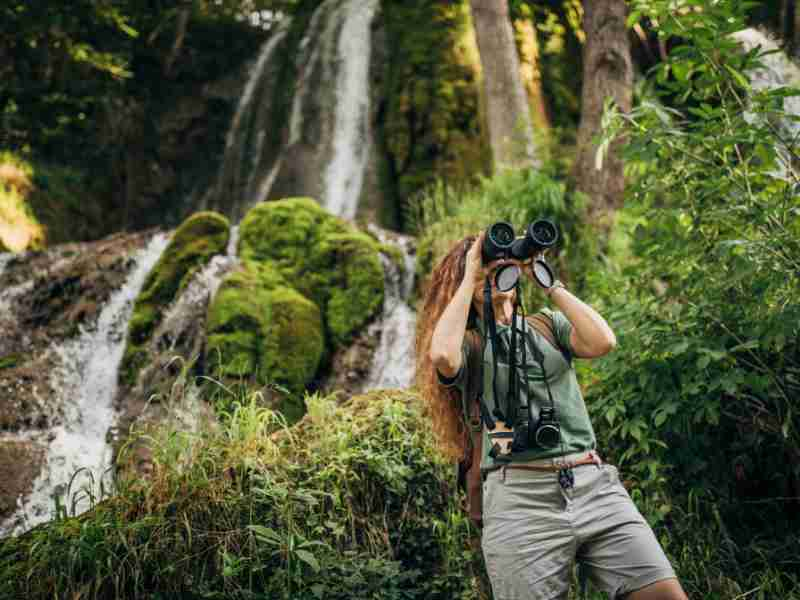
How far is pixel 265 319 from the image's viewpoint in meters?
6.45

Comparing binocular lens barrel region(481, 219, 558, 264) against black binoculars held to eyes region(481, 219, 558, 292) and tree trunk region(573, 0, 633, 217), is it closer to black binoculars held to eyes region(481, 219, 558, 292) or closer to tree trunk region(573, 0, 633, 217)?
black binoculars held to eyes region(481, 219, 558, 292)

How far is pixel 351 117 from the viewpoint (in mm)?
12250

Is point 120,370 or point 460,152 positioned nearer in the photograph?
point 120,370

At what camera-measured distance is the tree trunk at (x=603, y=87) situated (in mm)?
6527

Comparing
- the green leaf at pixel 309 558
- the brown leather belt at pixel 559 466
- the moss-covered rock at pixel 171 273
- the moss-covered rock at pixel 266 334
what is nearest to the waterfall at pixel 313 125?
the moss-covered rock at pixel 171 273

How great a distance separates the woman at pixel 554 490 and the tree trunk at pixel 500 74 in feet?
16.5

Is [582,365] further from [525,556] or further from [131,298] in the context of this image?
[131,298]

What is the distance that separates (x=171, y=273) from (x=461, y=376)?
5535 mm

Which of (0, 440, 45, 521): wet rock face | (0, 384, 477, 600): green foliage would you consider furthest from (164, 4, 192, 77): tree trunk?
(0, 384, 477, 600): green foliage

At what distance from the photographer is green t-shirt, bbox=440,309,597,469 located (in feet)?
7.70

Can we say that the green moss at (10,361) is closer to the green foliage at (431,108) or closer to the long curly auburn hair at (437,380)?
the long curly auburn hair at (437,380)

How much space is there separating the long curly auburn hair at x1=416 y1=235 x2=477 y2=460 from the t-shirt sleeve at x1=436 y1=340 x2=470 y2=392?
0.44 feet

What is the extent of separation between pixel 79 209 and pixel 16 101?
2036 millimetres

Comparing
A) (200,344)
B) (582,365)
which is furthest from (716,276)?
(200,344)
